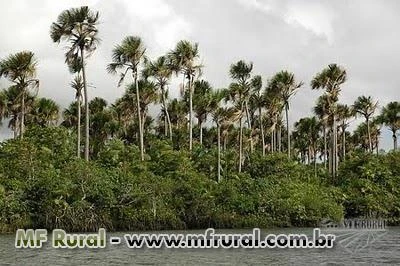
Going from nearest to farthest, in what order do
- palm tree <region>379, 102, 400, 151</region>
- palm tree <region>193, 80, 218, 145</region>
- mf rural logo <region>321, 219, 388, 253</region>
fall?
mf rural logo <region>321, 219, 388, 253</region> < palm tree <region>193, 80, 218, 145</region> < palm tree <region>379, 102, 400, 151</region>

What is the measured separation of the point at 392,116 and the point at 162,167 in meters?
36.9

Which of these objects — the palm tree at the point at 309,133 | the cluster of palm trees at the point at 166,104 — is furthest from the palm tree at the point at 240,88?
the palm tree at the point at 309,133

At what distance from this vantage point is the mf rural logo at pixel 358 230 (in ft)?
123

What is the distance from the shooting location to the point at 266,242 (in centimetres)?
3459

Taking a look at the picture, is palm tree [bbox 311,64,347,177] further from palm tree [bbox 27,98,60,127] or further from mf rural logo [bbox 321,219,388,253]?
palm tree [bbox 27,98,60,127]

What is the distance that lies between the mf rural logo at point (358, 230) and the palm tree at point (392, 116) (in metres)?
24.5

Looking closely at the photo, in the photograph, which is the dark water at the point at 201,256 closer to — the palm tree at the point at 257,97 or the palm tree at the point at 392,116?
the palm tree at the point at 257,97

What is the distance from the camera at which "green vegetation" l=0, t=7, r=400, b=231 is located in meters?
42.7

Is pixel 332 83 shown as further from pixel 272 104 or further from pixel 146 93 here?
pixel 146 93

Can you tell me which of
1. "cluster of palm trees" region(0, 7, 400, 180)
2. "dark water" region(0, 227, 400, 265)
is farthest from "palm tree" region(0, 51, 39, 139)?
"dark water" region(0, 227, 400, 265)

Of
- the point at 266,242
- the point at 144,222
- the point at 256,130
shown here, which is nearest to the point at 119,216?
the point at 144,222

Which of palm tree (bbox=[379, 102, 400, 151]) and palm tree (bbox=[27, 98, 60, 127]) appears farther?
palm tree (bbox=[379, 102, 400, 151])

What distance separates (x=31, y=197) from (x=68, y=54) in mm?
12299

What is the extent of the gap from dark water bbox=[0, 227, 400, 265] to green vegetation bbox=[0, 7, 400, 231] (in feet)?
32.6
